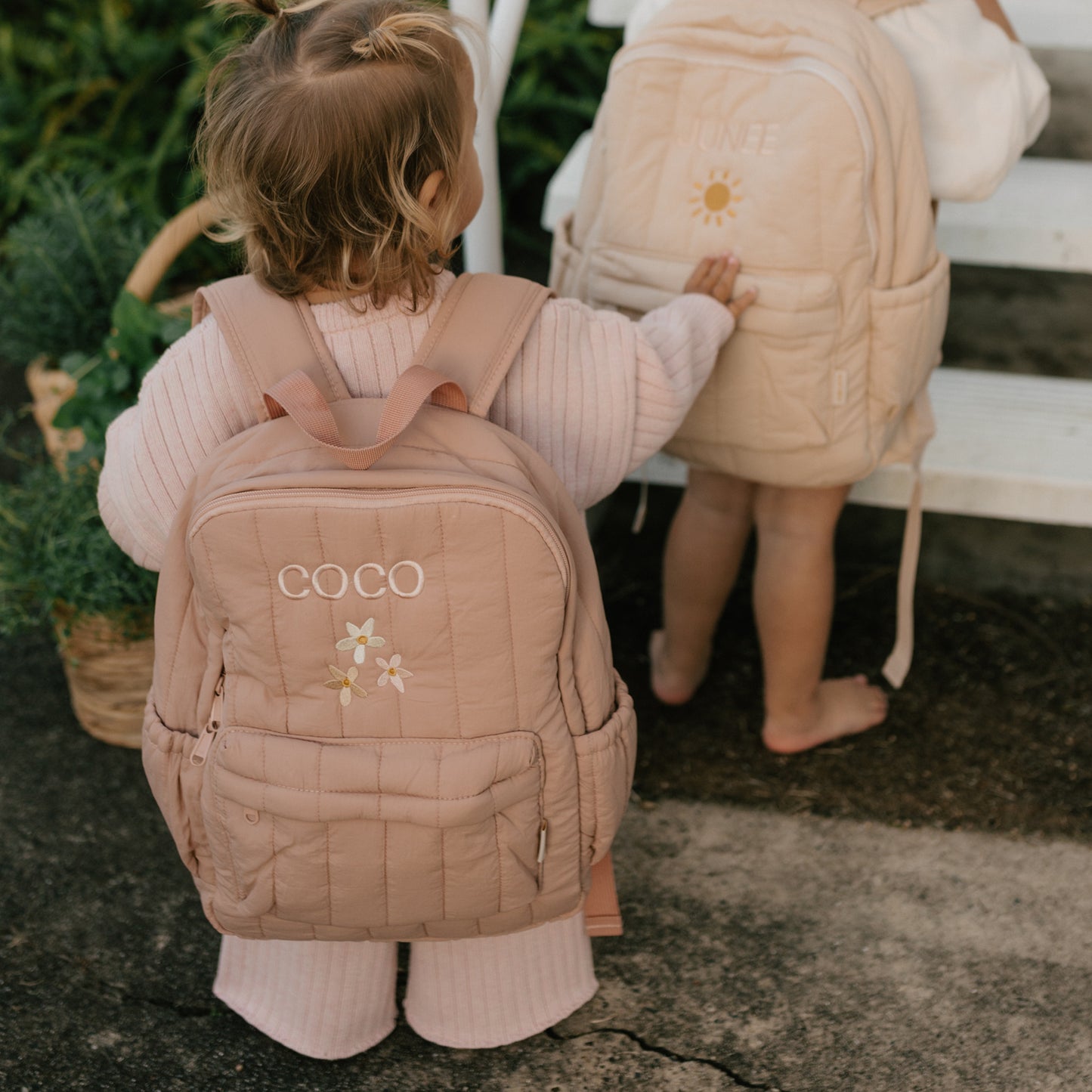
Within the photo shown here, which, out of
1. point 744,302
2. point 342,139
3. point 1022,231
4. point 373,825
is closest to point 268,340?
point 342,139

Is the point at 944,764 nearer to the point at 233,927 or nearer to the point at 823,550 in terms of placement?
the point at 823,550

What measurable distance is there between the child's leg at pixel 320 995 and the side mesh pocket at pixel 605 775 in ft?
1.48

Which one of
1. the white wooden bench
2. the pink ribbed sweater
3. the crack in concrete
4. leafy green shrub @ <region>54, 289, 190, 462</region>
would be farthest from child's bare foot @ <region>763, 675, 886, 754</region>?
leafy green shrub @ <region>54, 289, 190, 462</region>

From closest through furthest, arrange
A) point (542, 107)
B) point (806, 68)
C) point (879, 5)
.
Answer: point (806, 68) → point (879, 5) → point (542, 107)

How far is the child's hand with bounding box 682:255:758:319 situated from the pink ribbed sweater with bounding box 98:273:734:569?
0.38 ft

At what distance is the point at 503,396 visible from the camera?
5.32 ft

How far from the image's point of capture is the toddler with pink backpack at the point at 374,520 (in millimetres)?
1434

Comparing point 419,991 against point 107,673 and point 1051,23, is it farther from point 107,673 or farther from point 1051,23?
point 1051,23

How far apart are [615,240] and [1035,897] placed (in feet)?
4.49

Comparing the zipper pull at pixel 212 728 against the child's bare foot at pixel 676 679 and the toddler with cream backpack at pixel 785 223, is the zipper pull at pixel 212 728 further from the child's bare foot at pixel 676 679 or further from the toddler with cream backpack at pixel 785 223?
the child's bare foot at pixel 676 679

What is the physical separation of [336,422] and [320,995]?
37.6 inches

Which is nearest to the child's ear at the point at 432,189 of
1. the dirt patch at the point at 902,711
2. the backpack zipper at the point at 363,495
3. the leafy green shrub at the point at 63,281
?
the backpack zipper at the point at 363,495

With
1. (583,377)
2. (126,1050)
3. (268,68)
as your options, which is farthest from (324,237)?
(126,1050)

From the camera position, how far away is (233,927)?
65.9 inches
